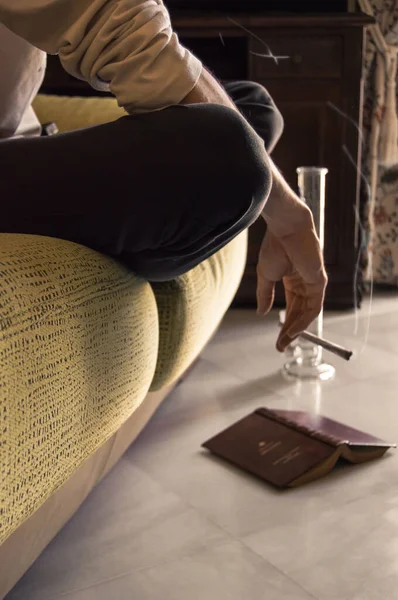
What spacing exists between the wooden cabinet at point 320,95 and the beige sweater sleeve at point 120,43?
1368mm

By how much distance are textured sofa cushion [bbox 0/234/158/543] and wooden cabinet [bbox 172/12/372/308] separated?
1.37m

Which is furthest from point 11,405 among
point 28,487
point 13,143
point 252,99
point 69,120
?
point 69,120

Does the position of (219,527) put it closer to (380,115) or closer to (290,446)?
(290,446)

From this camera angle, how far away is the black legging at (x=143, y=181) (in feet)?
2.12

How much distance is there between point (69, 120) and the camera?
156cm

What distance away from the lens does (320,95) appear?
6.98 feet

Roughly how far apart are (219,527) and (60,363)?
510 mm

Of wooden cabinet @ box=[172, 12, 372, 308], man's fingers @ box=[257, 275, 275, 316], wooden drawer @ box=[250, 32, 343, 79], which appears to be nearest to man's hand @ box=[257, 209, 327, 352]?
man's fingers @ box=[257, 275, 275, 316]

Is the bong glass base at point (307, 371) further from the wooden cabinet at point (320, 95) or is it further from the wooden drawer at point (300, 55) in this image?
the wooden drawer at point (300, 55)

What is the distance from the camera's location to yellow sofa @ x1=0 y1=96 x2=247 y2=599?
22.2 inches

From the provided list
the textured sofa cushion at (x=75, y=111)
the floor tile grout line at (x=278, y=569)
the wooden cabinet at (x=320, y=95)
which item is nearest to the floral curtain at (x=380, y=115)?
the wooden cabinet at (x=320, y=95)

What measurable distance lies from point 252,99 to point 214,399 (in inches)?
23.7

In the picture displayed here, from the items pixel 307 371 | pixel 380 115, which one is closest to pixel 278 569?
pixel 307 371

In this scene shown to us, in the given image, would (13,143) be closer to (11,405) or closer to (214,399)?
(11,405)
